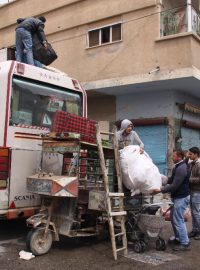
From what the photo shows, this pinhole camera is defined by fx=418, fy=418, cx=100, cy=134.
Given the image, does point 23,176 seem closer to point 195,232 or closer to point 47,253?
point 47,253

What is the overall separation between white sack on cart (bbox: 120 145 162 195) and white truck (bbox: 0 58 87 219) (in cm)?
148

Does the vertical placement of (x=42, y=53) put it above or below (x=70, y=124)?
above

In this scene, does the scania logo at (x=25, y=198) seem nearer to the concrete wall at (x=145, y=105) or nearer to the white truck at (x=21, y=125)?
the white truck at (x=21, y=125)

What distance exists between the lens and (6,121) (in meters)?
6.65

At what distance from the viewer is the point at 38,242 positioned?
20.0ft

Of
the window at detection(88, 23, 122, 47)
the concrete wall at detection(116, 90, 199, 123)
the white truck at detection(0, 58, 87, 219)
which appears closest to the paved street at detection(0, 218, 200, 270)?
the white truck at detection(0, 58, 87, 219)

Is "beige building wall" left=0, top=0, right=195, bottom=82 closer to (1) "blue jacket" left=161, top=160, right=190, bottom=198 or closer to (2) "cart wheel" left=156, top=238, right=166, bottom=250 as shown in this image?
(1) "blue jacket" left=161, top=160, right=190, bottom=198

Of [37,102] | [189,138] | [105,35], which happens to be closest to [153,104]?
[189,138]

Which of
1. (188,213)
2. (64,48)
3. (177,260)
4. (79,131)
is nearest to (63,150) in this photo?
(79,131)

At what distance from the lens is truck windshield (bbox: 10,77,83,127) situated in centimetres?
688

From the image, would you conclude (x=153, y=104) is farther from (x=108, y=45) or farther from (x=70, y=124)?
(x=70, y=124)

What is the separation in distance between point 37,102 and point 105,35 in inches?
327

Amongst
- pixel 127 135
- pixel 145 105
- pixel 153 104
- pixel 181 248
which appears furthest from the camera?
pixel 145 105

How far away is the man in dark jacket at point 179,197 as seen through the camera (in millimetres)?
6809
